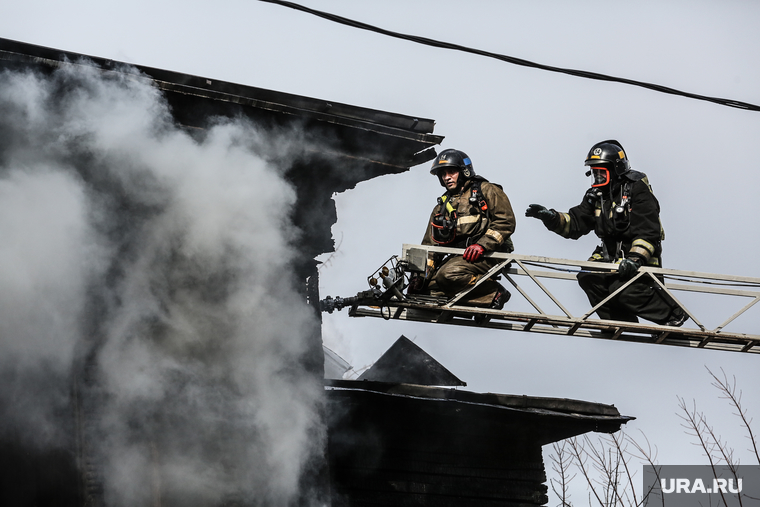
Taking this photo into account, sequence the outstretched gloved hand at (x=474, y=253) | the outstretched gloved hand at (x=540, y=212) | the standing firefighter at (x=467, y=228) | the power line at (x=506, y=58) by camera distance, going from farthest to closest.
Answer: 1. the outstretched gloved hand at (x=540, y=212)
2. the standing firefighter at (x=467, y=228)
3. the outstretched gloved hand at (x=474, y=253)
4. the power line at (x=506, y=58)

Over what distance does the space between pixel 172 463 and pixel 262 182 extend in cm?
224

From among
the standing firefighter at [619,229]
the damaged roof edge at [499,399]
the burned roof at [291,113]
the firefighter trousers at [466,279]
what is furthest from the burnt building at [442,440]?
the burned roof at [291,113]

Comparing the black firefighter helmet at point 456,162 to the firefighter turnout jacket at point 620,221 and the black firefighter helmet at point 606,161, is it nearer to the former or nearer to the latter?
the firefighter turnout jacket at point 620,221

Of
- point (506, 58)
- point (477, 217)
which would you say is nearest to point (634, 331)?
point (477, 217)

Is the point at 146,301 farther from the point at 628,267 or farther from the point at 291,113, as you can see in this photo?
the point at 628,267

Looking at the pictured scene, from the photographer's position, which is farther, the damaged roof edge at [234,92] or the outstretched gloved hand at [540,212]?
the outstretched gloved hand at [540,212]

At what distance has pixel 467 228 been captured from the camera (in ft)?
24.7

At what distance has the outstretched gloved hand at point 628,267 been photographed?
23.9 ft

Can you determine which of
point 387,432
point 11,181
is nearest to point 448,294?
point 387,432

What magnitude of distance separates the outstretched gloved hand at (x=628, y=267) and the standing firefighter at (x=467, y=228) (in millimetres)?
1029

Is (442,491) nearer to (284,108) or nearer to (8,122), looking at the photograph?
(284,108)

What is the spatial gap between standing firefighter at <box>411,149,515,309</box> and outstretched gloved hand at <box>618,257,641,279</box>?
1029 mm

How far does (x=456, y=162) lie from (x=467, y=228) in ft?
2.25

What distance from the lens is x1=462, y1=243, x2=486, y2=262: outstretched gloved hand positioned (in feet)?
23.3
